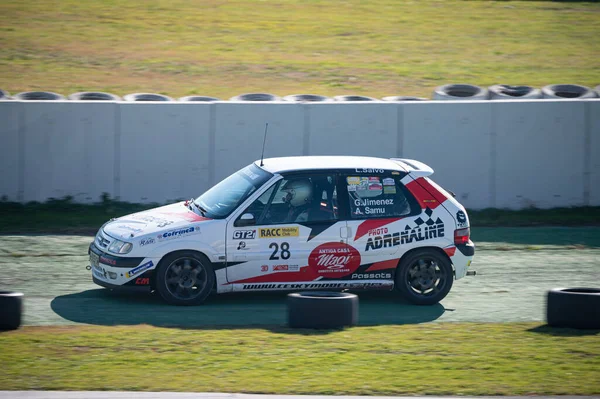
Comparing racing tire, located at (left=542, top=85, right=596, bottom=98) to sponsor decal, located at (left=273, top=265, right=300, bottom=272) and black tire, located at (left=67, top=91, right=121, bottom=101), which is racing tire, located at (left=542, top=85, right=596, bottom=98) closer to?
black tire, located at (left=67, top=91, right=121, bottom=101)

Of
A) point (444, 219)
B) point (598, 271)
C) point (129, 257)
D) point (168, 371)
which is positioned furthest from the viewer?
point (598, 271)

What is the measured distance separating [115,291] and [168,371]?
3.13 m

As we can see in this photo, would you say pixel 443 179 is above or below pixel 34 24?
below

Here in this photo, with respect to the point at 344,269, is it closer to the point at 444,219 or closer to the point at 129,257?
the point at 444,219

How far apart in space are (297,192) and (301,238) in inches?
21.2

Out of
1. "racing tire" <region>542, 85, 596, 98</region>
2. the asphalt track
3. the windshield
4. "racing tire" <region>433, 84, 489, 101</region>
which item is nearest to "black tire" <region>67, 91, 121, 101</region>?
the asphalt track

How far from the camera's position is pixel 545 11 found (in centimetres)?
3198

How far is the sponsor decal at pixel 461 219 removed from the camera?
9719mm

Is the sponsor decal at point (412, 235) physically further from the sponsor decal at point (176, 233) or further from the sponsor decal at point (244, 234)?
the sponsor decal at point (176, 233)

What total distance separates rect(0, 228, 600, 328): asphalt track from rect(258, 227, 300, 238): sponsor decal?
2.86 ft

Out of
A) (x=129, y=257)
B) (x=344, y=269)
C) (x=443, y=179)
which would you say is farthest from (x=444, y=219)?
(x=443, y=179)

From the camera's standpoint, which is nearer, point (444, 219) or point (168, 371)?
point (168, 371)

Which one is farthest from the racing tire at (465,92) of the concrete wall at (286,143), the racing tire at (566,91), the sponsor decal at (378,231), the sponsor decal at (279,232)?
the sponsor decal at (279,232)

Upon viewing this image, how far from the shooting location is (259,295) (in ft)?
33.1
